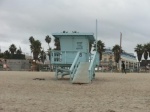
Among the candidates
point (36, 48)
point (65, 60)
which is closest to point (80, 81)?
point (65, 60)

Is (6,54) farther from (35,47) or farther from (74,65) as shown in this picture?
(74,65)

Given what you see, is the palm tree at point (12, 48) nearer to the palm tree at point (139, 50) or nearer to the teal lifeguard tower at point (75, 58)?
the palm tree at point (139, 50)

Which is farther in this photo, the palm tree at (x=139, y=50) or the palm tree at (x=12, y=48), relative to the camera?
the palm tree at (x=12, y=48)

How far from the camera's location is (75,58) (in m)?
24.7

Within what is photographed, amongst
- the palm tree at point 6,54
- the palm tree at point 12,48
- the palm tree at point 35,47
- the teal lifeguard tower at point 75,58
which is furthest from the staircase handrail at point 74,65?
the palm tree at point 12,48

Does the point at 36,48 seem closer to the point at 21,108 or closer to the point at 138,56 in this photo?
the point at 138,56

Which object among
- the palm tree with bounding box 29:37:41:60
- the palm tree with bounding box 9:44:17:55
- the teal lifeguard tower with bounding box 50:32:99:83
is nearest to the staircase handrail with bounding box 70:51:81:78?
the teal lifeguard tower with bounding box 50:32:99:83

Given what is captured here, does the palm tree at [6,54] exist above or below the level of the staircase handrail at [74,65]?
above

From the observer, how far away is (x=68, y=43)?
27719mm

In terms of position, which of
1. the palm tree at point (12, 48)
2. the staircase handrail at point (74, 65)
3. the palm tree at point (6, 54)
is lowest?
the staircase handrail at point (74, 65)

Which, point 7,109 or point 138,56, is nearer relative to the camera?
point 7,109

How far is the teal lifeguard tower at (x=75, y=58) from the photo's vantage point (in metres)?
23.0

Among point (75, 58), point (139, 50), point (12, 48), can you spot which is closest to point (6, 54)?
→ point (12, 48)

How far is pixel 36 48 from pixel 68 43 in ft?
295
